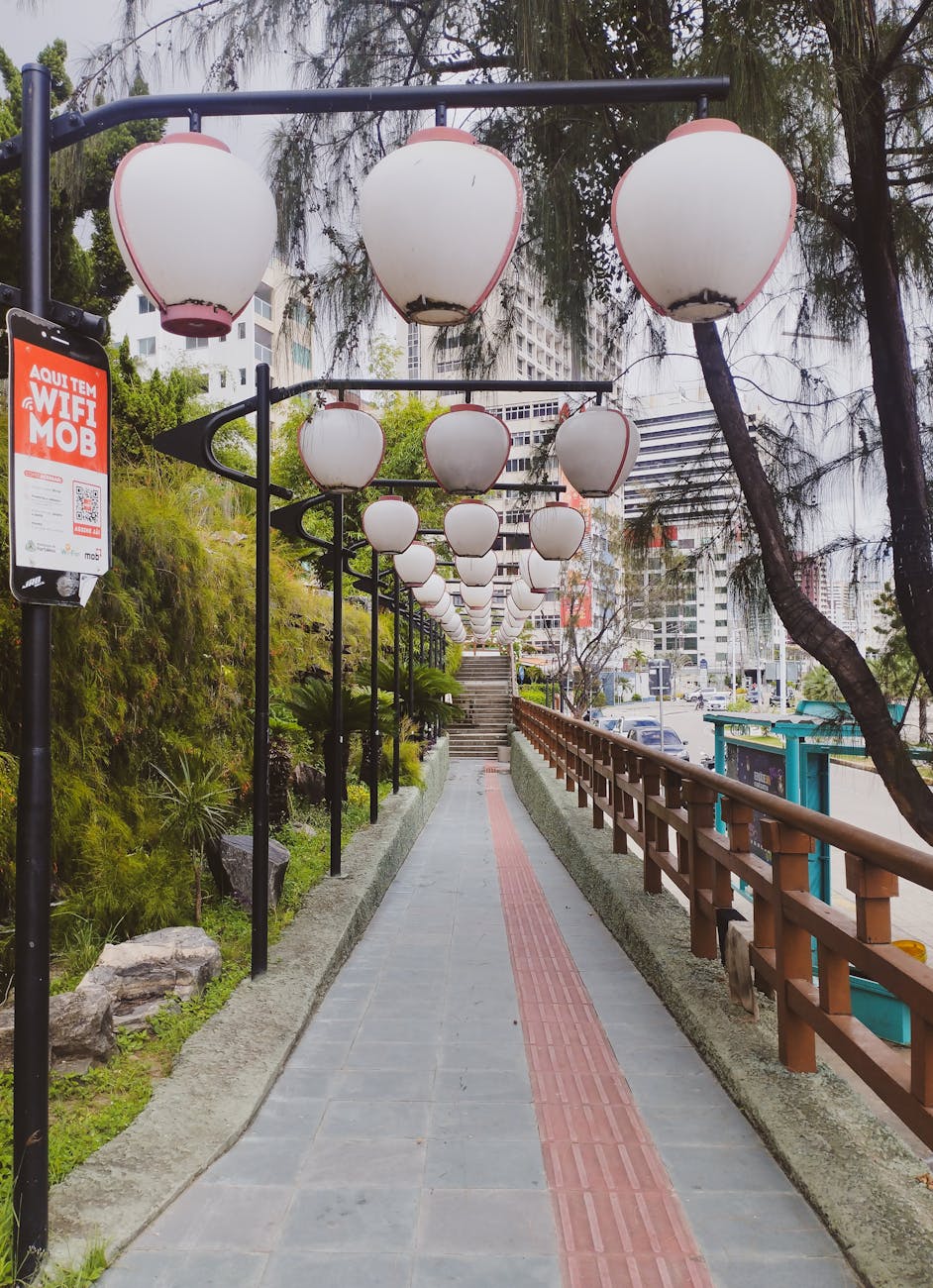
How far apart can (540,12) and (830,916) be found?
2949mm

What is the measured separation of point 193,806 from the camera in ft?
15.9

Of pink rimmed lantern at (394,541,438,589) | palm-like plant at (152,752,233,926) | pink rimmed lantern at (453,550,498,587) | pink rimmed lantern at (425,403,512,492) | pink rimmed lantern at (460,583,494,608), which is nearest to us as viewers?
pink rimmed lantern at (425,403,512,492)

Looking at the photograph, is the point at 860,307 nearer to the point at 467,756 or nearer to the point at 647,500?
the point at 647,500

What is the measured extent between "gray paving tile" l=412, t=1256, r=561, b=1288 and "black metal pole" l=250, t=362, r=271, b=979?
200cm

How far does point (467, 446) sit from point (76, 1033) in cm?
285

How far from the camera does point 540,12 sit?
2984mm

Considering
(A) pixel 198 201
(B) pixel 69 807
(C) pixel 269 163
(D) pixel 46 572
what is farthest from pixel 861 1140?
(C) pixel 269 163

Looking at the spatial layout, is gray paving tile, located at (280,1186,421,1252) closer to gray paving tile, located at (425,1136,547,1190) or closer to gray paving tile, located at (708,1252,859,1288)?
gray paving tile, located at (425,1136,547,1190)

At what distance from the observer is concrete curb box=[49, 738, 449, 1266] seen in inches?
82.9

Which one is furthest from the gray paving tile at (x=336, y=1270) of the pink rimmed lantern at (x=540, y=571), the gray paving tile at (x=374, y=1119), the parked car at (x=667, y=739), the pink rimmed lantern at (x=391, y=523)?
the parked car at (x=667, y=739)

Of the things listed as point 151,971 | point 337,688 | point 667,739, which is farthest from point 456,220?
point 667,739

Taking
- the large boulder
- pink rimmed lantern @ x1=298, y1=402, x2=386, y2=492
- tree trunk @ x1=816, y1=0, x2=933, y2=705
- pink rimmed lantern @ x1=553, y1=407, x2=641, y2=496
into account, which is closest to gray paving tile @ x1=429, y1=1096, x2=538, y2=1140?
the large boulder

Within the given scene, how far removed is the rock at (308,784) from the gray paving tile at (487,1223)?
643 centimetres

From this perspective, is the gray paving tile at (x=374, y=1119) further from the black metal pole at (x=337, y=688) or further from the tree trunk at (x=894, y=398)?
the black metal pole at (x=337, y=688)
